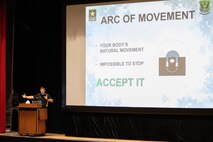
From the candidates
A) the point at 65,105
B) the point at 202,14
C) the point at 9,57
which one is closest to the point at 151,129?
the point at 65,105

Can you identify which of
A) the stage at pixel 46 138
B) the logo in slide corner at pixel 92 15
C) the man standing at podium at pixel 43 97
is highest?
the logo in slide corner at pixel 92 15

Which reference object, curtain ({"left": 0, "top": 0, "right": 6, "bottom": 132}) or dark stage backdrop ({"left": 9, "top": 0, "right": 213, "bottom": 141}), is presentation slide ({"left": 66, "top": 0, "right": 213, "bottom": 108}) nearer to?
dark stage backdrop ({"left": 9, "top": 0, "right": 213, "bottom": 141})

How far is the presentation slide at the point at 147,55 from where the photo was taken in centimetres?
539

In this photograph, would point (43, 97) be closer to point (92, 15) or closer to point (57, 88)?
point (57, 88)

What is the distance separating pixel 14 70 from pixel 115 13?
2310 mm

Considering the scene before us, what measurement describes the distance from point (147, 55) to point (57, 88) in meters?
1.80

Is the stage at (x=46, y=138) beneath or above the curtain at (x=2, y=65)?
beneath

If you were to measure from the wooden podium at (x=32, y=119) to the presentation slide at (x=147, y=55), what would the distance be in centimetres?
50

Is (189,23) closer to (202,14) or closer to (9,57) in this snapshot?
(202,14)

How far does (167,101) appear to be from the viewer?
18.2 feet

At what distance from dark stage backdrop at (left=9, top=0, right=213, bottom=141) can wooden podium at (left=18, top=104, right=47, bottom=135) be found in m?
0.40

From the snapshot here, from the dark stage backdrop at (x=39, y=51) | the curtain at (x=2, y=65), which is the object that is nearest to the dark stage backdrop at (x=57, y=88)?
the dark stage backdrop at (x=39, y=51)

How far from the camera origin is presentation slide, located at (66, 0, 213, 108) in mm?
5387

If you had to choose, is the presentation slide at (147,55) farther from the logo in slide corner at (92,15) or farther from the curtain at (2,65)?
the curtain at (2,65)
